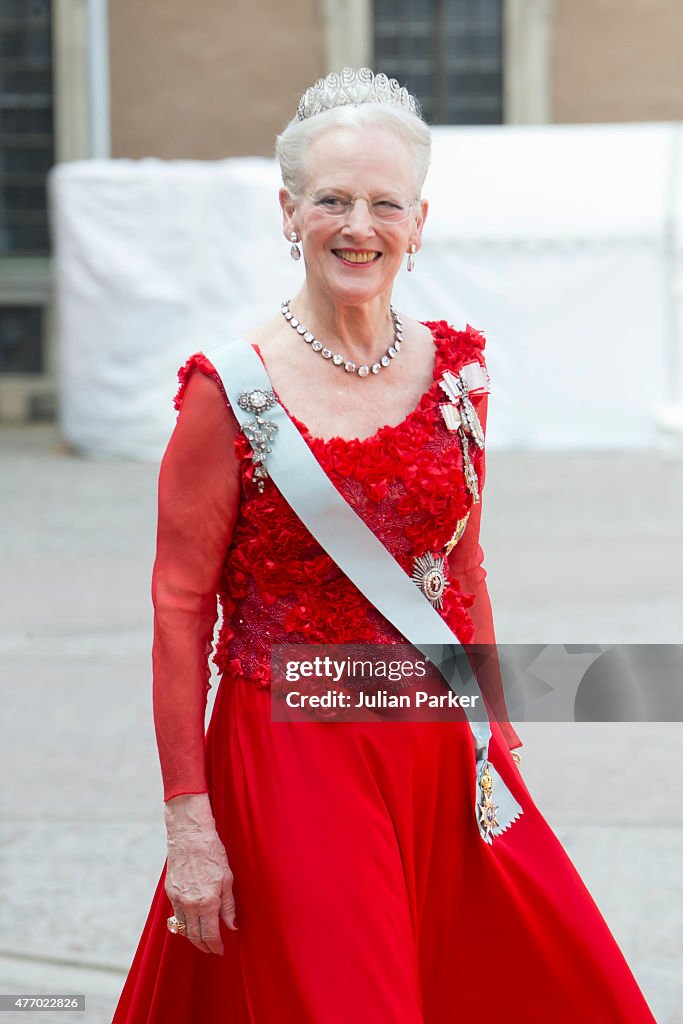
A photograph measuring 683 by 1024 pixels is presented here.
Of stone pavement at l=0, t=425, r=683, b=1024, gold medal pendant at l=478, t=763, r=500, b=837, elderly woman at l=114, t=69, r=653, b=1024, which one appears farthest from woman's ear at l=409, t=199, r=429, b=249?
stone pavement at l=0, t=425, r=683, b=1024

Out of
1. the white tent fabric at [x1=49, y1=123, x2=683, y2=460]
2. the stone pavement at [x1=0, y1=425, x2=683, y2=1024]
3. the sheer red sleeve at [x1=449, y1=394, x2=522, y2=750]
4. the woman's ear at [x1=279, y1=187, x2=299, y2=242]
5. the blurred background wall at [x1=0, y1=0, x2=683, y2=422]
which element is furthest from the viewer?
the blurred background wall at [x1=0, y1=0, x2=683, y2=422]

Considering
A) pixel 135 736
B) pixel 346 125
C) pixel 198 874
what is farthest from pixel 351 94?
pixel 135 736

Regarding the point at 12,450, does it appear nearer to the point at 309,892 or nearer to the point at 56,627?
the point at 56,627

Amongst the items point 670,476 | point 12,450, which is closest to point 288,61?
point 12,450

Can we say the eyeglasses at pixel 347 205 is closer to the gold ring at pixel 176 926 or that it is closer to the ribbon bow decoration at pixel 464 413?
the ribbon bow decoration at pixel 464 413

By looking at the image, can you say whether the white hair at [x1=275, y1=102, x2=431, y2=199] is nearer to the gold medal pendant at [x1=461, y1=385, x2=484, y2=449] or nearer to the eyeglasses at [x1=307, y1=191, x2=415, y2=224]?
the eyeglasses at [x1=307, y1=191, x2=415, y2=224]

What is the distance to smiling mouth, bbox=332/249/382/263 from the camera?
Result: 7.47ft

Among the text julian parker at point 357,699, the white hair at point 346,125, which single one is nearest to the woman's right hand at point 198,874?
the text julian parker at point 357,699

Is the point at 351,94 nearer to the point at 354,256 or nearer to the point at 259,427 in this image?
the point at 354,256

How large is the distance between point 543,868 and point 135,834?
2.46m

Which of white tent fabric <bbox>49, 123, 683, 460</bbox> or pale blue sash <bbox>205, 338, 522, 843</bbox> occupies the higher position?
white tent fabric <bbox>49, 123, 683, 460</bbox>

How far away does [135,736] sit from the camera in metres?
5.81

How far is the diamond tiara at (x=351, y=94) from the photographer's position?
2273 millimetres

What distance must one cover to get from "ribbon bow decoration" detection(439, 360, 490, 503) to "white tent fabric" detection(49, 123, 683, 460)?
11.5 meters
